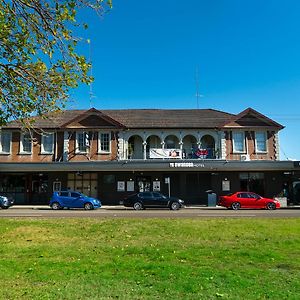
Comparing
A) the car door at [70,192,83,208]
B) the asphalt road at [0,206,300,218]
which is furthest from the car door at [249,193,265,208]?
the car door at [70,192,83,208]

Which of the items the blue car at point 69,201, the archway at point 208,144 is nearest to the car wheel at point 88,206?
the blue car at point 69,201

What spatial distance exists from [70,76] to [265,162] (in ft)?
107

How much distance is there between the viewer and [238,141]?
4203 centimetres

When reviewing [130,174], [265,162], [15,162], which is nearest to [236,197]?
[265,162]

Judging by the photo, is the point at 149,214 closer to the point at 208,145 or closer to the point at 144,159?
the point at 144,159

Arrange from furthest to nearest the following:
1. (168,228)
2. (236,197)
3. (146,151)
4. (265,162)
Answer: (146,151)
(265,162)
(236,197)
(168,228)

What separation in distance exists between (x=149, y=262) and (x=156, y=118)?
35961 mm

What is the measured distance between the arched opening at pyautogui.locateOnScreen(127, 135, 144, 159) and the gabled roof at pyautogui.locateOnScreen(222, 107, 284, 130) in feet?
31.1

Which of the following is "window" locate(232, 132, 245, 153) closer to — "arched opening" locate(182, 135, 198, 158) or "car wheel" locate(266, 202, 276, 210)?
"arched opening" locate(182, 135, 198, 158)

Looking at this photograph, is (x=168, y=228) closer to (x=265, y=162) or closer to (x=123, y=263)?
(x=123, y=263)

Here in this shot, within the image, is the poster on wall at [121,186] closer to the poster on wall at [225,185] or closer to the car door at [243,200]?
the poster on wall at [225,185]

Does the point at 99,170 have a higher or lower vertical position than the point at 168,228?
higher

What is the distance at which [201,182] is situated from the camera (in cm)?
4069

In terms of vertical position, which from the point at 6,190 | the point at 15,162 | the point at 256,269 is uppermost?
the point at 15,162
